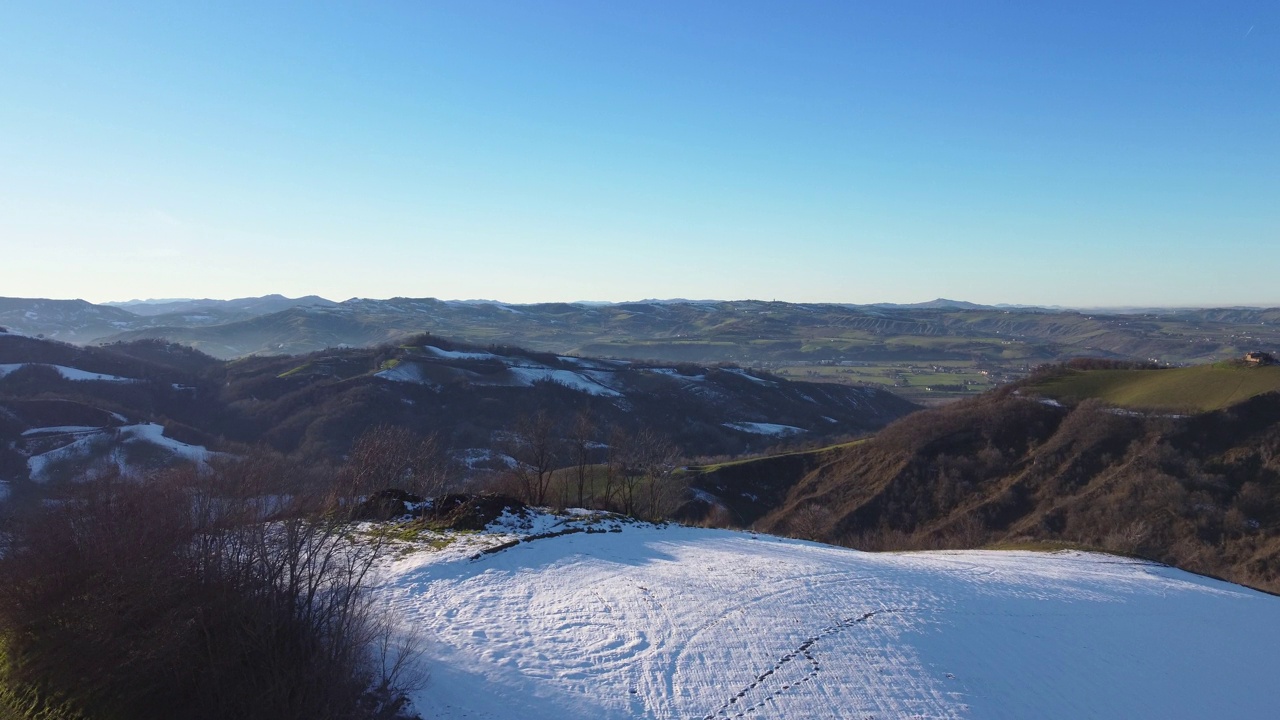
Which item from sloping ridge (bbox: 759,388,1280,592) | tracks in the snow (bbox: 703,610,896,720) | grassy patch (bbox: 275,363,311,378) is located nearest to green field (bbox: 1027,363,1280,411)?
sloping ridge (bbox: 759,388,1280,592)

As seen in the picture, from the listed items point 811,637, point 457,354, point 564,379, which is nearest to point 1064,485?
point 811,637

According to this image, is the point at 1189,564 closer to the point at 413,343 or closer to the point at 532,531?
the point at 532,531

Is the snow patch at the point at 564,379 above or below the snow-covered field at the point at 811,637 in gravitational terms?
below

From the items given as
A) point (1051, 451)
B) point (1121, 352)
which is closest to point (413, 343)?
point (1051, 451)

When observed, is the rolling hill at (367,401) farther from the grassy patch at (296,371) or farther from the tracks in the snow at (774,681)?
the tracks in the snow at (774,681)

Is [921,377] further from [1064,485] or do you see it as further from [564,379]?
[1064,485]

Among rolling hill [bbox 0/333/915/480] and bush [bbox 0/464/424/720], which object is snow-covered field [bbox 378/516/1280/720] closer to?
bush [bbox 0/464/424/720]

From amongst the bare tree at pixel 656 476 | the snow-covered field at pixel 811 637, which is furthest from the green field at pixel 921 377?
the snow-covered field at pixel 811 637
